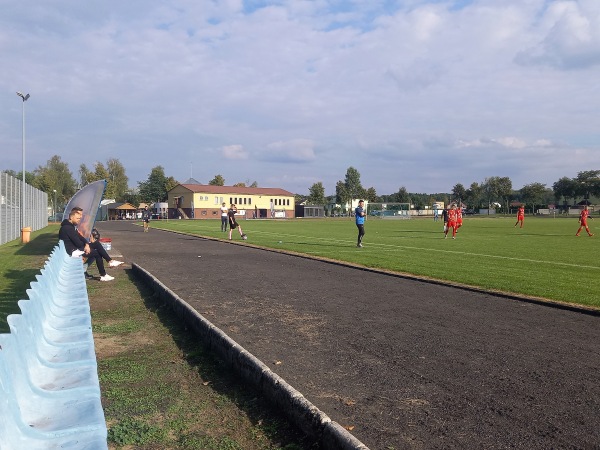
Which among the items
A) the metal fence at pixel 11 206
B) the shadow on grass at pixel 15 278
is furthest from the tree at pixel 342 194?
the shadow on grass at pixel 15 278

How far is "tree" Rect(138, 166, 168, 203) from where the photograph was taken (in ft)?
355

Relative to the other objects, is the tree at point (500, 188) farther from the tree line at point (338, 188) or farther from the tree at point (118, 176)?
the tree at point (118, 176)

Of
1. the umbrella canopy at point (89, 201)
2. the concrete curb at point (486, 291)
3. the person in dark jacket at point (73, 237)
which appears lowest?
the concrete curb at point (486, 291)

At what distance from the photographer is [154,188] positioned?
355 feet

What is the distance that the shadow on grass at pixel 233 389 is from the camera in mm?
3732

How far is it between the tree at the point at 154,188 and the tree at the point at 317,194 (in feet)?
126

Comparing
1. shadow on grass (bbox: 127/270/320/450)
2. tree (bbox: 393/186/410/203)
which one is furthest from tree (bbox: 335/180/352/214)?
shadow on grass (bbox: 127/270/320/450)

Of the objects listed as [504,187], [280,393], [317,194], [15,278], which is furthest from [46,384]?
[504,187]

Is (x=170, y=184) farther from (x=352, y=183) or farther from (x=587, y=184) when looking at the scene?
(x=587, y=184)

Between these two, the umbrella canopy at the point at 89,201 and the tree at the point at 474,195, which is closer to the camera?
the umbrella canopy at the point at 89,201

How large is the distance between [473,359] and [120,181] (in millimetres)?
117296

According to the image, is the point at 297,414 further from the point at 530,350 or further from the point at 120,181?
the point at 120,181

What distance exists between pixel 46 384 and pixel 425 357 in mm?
3822

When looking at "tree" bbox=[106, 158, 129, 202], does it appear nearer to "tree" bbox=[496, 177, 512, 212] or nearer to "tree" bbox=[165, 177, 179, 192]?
"tree" bbox=[165, 177, 179, 192]
